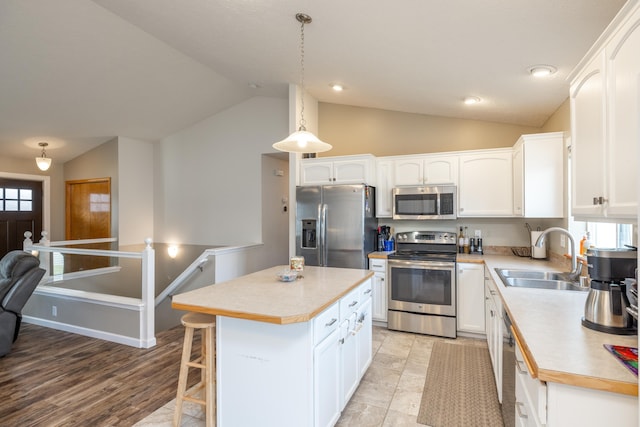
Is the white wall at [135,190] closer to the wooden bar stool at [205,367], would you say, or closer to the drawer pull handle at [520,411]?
the wooden bar stool at [205,367]

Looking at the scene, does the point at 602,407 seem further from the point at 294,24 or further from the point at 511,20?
the point at 294,24

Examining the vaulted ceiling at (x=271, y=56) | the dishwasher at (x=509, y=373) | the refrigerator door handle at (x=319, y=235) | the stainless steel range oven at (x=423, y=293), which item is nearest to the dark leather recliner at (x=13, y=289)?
the vaulted ceiling at (x=271, y=56)

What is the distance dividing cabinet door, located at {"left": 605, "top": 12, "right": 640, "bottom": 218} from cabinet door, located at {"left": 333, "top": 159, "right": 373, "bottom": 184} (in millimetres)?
2841

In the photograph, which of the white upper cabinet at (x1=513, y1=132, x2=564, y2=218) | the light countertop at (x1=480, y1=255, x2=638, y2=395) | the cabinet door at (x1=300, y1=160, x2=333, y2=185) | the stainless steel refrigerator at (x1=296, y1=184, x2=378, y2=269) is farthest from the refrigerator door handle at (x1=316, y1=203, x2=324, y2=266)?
the light countertop at (x1=480, y1=255, x2=638, y2=395)

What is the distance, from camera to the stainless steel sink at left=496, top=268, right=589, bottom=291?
2414 mm

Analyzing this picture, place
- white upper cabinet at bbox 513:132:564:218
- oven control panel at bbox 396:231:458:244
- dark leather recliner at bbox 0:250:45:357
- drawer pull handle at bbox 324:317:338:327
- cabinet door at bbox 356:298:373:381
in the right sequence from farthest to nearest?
oven control panel at bbox 396:231:458:244
dark leather recliner at bbox 0:250:45:357
white upper cabinet at bbox 513:132:564:218
cabinet door at bbox 356:298:373:381
drawer pull handle at bbox 324:317:338:327

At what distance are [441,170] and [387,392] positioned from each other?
8.53ft

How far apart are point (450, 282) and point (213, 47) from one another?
3.71 m

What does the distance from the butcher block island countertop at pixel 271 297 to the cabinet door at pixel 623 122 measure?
1397 millimetres

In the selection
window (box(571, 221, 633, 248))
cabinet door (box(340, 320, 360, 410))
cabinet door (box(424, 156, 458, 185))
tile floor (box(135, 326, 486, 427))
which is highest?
cabinet door (box(424, 156, 458, 185))

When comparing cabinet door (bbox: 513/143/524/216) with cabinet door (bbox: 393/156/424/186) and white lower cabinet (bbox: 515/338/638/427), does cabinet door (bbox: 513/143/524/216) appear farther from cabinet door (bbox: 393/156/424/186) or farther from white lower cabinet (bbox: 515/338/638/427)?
white lower cabinet (bbox: 515/338/638/427)

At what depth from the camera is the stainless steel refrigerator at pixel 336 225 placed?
13.3ft

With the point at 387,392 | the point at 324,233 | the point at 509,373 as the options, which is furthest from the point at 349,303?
the point at 324,233

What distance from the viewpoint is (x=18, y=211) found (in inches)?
226
